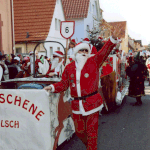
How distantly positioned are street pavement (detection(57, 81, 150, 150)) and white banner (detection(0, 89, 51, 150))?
Result: 1.10 metres

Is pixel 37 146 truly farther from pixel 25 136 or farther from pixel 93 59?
pixel 93 59

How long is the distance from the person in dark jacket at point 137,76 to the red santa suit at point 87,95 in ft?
20.1

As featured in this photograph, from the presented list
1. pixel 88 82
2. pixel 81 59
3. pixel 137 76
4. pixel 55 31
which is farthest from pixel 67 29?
pixel 55 31

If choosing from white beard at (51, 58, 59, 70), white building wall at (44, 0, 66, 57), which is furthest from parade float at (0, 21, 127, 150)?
white building wall at (44, 0, 66, 57)

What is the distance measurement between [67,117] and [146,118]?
11.4ft

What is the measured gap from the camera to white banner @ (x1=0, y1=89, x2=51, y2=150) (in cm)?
425

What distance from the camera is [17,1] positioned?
93.5ft

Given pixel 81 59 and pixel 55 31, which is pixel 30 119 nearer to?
pixel 81 59

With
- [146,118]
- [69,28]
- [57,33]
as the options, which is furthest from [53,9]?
[146,118]

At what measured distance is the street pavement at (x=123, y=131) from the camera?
5.55m

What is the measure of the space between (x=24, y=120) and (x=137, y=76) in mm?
6774

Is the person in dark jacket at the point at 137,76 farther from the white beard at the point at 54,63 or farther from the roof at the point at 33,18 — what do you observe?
the roof at the point at 33,18

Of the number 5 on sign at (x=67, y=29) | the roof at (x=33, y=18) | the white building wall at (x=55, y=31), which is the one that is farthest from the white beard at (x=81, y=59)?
the white building wall at (x=55, y=31)

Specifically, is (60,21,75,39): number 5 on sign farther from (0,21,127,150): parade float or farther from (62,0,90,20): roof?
(62,0,90,20): roof
